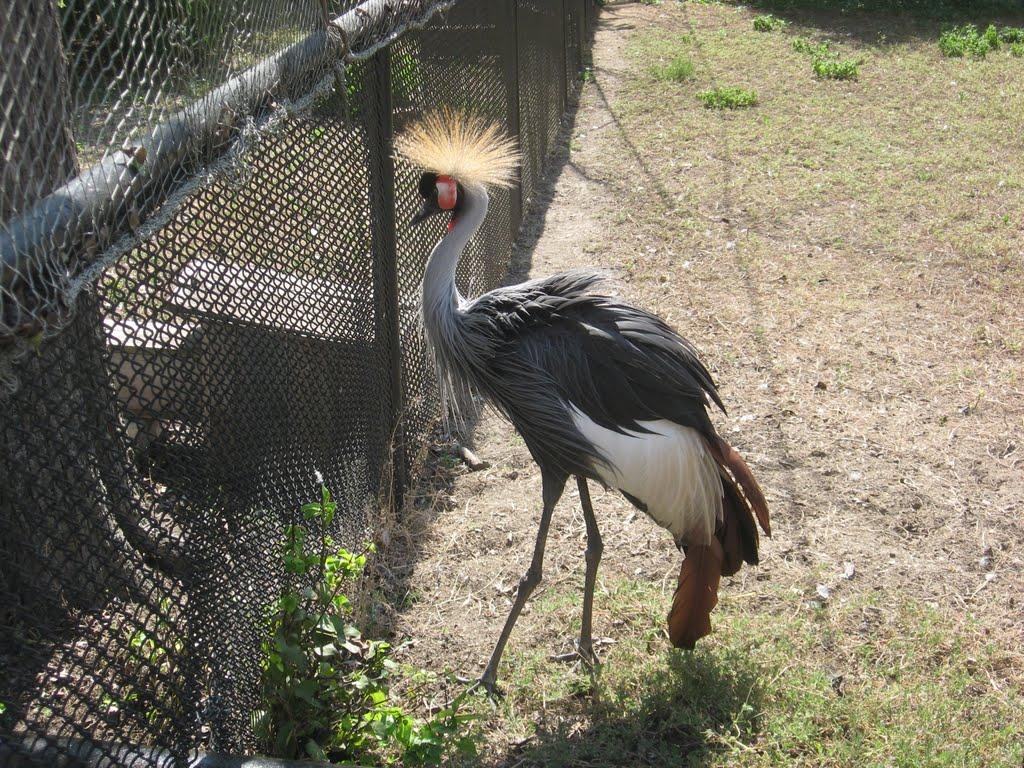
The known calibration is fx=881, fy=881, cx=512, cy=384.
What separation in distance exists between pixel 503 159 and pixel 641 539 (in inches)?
57.7

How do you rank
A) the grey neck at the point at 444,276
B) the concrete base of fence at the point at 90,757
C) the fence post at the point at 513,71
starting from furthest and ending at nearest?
the fence post at the point at 513,71, the grey neck at the point at 444,276, the concrete base of fence at the point at 90,757

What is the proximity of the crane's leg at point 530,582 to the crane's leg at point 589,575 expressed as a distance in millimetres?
81

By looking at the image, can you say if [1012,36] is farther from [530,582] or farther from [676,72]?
[530,582]

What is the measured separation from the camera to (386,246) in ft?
10.4

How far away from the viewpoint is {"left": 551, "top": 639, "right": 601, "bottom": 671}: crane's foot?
271 centimetres

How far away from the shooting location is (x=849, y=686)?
2.60m

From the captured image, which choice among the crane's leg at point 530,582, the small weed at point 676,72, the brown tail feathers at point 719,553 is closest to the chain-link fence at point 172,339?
the crane's leg at point 530,582

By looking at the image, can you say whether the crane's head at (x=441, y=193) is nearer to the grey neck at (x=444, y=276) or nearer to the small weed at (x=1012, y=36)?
the grey neck at (x=444, y=276)

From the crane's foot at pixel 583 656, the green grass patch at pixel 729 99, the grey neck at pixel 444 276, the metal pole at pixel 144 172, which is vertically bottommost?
the crane's foot at pixel 583 656

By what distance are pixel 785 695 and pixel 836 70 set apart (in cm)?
813

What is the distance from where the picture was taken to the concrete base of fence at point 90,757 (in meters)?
1.52

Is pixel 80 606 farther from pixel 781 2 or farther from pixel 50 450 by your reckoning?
pixel 781 2

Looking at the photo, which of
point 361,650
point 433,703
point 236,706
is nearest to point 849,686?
point 433,703

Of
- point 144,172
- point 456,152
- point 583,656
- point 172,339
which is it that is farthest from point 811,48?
point 144,172
